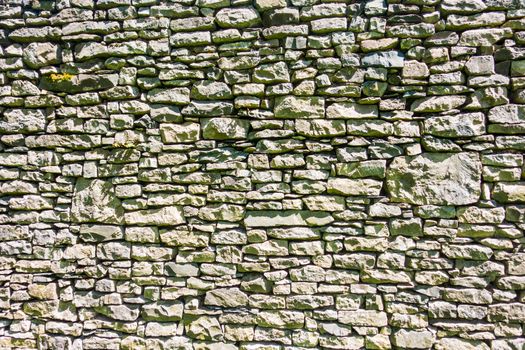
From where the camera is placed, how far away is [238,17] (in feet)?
8.23

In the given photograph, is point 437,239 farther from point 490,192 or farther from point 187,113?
point 187,113

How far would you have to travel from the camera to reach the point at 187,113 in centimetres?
257

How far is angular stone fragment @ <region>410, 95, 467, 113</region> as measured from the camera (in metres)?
2.42

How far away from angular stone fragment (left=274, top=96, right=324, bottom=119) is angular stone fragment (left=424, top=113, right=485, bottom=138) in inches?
29.7

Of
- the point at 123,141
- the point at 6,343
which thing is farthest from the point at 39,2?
the point at 6,343

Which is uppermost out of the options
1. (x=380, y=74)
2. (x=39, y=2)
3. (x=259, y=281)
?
(x=39, y=2)

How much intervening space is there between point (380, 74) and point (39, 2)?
2.61 m

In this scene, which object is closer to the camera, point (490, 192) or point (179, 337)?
point (490, 192)

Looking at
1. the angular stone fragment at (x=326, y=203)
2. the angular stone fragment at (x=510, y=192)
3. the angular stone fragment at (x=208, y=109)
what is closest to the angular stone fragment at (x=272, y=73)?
the angular stone fragment at (x=208, y=109)

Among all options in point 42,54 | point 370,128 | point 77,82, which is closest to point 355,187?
point 370,128

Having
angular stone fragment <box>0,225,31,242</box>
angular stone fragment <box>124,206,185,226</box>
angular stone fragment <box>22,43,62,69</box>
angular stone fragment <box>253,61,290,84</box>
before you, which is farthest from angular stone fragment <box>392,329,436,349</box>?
angular stone fragment <box>22,43,62,69</box>

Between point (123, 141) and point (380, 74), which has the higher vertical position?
point (380, 74)

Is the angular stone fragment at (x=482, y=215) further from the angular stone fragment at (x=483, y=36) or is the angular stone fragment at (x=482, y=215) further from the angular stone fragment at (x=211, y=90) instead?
the angular stone fragment at (x=211, y=90)

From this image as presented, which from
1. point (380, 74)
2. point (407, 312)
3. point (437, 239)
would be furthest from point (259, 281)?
point (380, 74)
